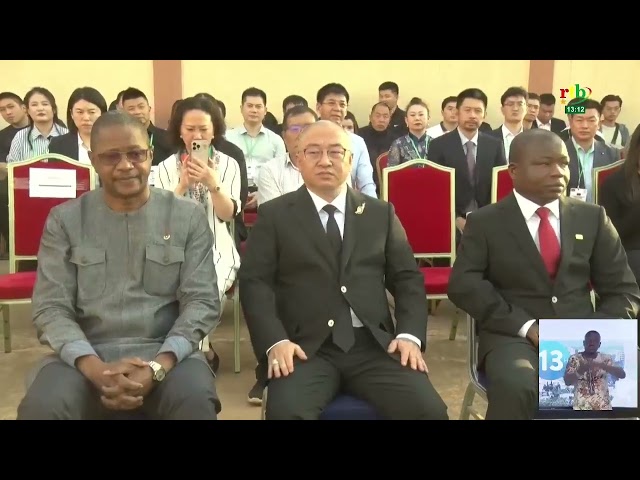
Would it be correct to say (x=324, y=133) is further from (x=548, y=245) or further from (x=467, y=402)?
(x=467, y=402)

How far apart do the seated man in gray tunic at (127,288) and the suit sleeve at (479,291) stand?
0.87 meters

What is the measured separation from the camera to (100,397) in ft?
6.64

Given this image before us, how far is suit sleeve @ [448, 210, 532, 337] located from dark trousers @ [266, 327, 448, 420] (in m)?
0.32

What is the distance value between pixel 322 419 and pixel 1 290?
2.03 meters

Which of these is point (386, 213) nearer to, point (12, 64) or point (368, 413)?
point (368, 413)

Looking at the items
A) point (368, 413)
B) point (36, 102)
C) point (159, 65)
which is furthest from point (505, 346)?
point (159, 65)

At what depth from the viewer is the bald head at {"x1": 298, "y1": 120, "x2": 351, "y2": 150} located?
2.38 metres

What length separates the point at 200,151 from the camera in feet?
10.2

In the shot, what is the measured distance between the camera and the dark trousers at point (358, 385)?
6.71 feet

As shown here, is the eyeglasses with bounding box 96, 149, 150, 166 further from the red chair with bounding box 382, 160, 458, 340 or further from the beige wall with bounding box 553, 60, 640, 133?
the beige wall with bounding box 553, 60, 640, 133

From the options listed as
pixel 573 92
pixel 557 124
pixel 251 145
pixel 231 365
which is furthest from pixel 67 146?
pixel 573 92

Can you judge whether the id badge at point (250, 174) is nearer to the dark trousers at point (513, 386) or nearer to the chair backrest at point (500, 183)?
the chair backrest at point (500, 183)

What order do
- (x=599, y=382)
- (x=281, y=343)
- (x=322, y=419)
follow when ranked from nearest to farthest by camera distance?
1. (x=599, y=382)
2. (x=322, y=419)
3. (x=281, y=343)


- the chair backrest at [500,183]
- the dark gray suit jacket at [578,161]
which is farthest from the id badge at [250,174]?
the dark gray suit jacket at [578,161]
